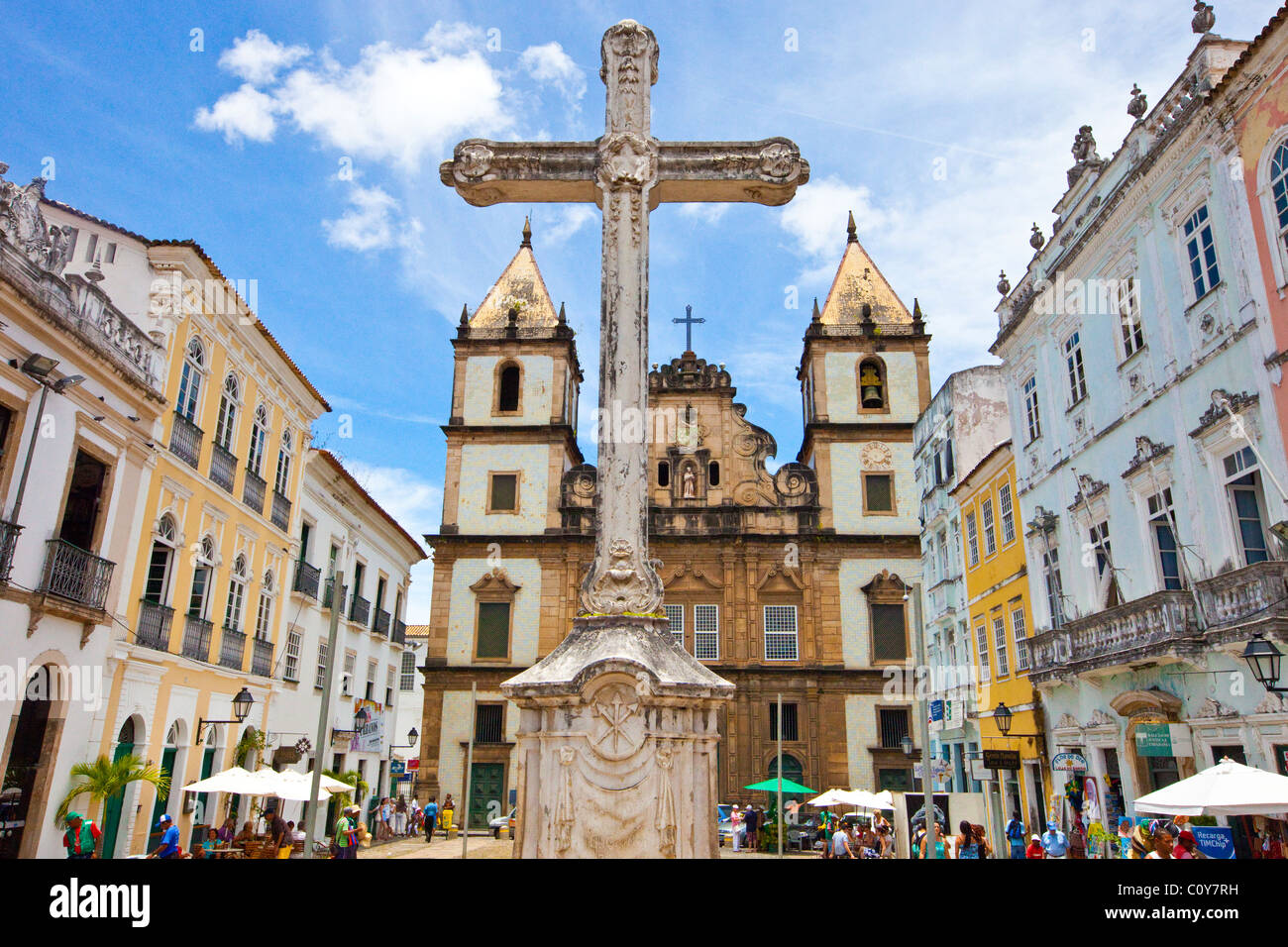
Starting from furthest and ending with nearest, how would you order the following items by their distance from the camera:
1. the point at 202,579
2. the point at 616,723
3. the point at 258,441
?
1. the point at 258,441
2. the point at 202,579
3. the point at 616,723

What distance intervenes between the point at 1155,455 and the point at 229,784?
1564cm

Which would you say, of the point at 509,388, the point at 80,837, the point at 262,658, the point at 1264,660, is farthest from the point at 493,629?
the point at 1264,660

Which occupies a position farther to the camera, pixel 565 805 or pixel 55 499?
pixel 55 499

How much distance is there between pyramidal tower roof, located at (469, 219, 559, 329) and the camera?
3978 centimetres

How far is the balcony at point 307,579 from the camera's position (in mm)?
23109

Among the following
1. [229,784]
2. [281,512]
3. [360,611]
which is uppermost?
[281,512]

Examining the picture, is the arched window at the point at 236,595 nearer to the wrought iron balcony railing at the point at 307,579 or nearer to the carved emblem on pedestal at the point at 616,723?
the wrought iron balcony railing at the point at 307,579

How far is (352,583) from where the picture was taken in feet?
91.6

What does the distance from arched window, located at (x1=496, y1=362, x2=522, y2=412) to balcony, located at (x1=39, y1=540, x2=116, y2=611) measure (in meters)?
24.5

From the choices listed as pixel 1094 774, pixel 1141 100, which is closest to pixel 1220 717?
pixel 1094 774

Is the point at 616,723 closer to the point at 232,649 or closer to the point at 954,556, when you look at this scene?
the point at 232,649

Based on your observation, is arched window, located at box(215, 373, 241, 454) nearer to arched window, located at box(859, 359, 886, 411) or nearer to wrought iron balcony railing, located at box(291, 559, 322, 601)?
wrought iron balcony railing, located at box(291, 559, 322, 601)

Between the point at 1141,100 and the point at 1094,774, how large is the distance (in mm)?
11927

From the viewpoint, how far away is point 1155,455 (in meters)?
14.5
